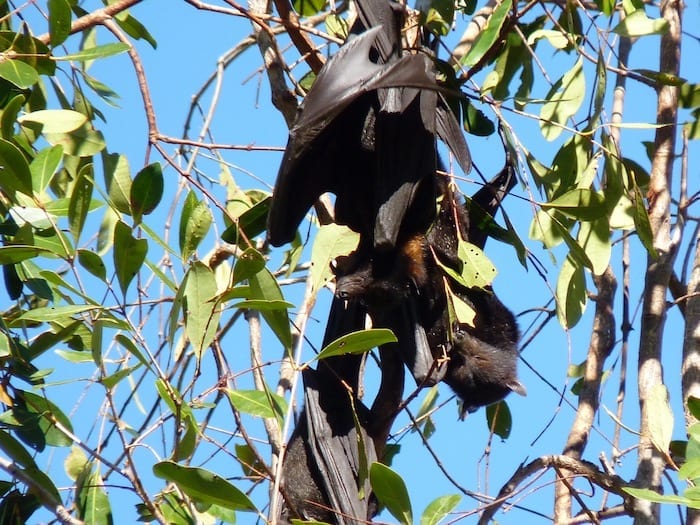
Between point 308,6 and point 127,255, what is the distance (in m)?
1.16

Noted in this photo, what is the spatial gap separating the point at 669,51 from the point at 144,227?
73.3 inches

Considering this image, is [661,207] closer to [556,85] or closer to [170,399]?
[556,85]

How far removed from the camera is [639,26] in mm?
2699

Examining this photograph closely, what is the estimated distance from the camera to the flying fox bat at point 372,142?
276 centimetres

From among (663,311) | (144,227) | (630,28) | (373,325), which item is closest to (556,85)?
(630,28)

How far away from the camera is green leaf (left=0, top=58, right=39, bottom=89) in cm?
261

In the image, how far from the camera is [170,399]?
215 centimetres

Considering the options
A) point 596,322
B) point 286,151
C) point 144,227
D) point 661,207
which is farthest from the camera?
point 596,322

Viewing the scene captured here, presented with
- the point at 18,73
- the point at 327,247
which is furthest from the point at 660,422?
the point at 18,73

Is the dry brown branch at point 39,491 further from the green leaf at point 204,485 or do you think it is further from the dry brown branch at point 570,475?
the dry brown branch at point 570,475

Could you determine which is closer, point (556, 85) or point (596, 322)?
point (556, 85)

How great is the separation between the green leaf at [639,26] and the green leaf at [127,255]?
4.45 ft

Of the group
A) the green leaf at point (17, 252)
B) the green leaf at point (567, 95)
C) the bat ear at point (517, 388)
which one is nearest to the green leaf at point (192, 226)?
the green leaf at point (17, 252)

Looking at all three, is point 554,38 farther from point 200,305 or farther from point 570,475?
point 200,305
